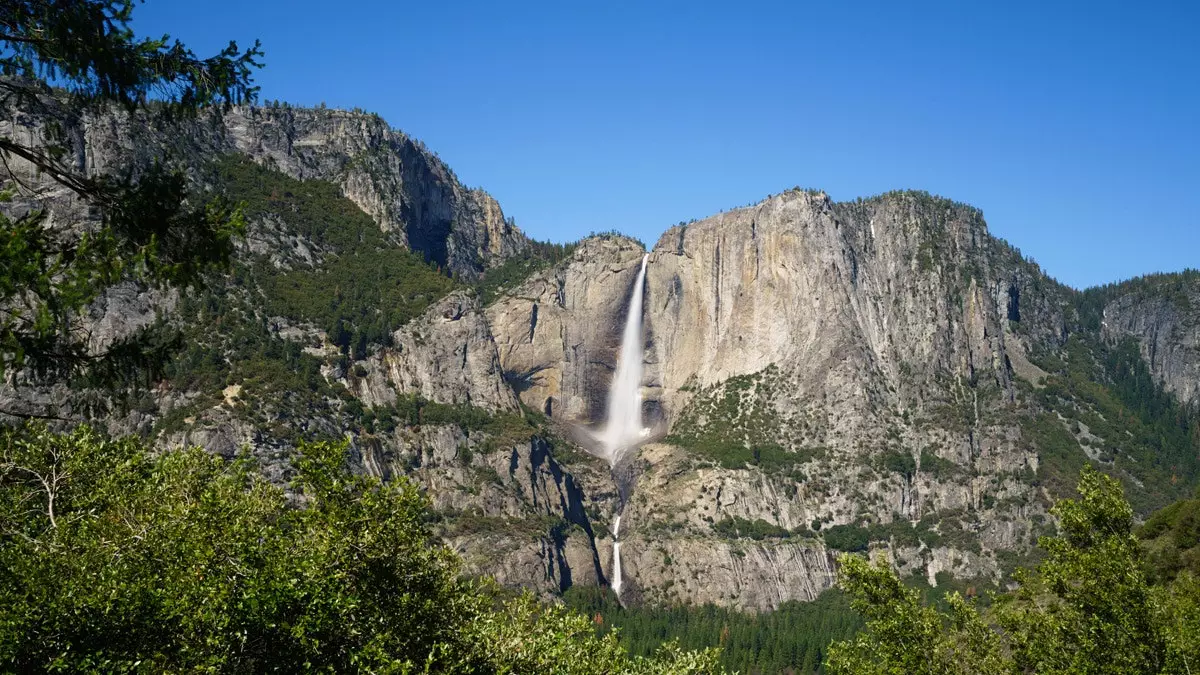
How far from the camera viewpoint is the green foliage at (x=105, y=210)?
1530 centimetres

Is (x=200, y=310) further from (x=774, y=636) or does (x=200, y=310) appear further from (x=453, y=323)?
(x=774, y=636)

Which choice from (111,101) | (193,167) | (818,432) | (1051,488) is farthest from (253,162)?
(111,101)

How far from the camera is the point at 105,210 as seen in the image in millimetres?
16547

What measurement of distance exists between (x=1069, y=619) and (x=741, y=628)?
111 m

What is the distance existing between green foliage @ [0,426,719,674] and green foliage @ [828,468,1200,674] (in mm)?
6153

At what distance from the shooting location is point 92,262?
15281 millimetres

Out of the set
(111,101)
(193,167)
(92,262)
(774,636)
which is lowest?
(774,636)

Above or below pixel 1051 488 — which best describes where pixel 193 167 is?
above

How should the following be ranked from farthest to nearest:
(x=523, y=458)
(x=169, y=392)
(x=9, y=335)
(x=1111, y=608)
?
1. (x=523, y=458)
2. (x=169, y=392)
3. (x=1111, y=608)
4. (x=9, y=335)

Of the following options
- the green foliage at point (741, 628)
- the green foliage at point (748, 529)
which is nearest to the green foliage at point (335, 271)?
the green foliage at point (741, 628)

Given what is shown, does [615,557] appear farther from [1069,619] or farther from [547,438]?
[1069,619]

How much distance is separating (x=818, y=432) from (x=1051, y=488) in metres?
41.8

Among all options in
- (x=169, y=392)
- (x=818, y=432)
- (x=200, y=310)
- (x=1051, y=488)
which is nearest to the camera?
(x=169, y=392)

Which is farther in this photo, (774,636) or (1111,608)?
(774,636)
